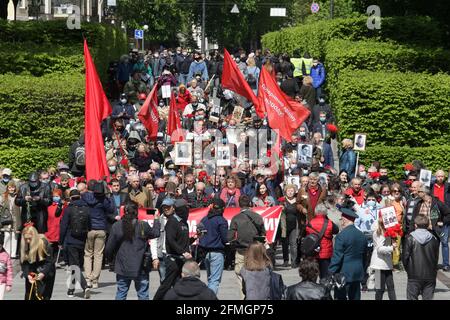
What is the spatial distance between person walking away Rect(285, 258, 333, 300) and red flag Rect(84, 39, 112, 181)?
34.8 feet

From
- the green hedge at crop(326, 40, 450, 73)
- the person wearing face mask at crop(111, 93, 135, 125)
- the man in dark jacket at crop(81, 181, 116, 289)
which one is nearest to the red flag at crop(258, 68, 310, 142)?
the person wearing face mask at crop(111, 93, 135, 125)

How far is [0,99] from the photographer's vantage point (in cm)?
2981

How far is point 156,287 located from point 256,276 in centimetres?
591

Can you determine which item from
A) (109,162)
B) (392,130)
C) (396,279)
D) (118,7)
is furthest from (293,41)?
(118,7)

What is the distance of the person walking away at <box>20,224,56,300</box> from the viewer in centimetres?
1645

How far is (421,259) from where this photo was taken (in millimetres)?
16219

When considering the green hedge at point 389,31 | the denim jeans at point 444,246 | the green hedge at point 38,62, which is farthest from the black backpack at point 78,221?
the green hedge at point 389,31

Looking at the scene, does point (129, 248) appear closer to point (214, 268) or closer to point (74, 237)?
point (214, 268)

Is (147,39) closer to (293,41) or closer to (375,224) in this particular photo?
(293,41)

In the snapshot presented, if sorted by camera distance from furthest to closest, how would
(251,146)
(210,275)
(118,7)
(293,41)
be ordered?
1. (118,7)
2. (293,41)
3. (251,146)
4. (210,275)

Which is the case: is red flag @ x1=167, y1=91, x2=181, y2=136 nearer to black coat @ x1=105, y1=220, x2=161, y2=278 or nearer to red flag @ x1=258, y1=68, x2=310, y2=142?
red flag @ x1=258, y1=68, x2=310, y2=142

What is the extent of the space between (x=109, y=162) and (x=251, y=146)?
4.53 m

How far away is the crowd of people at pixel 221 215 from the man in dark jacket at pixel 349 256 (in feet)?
0.06

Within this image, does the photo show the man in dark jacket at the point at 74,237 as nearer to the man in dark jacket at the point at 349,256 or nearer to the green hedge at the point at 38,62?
the man in dark jacket at the point at 349,256
